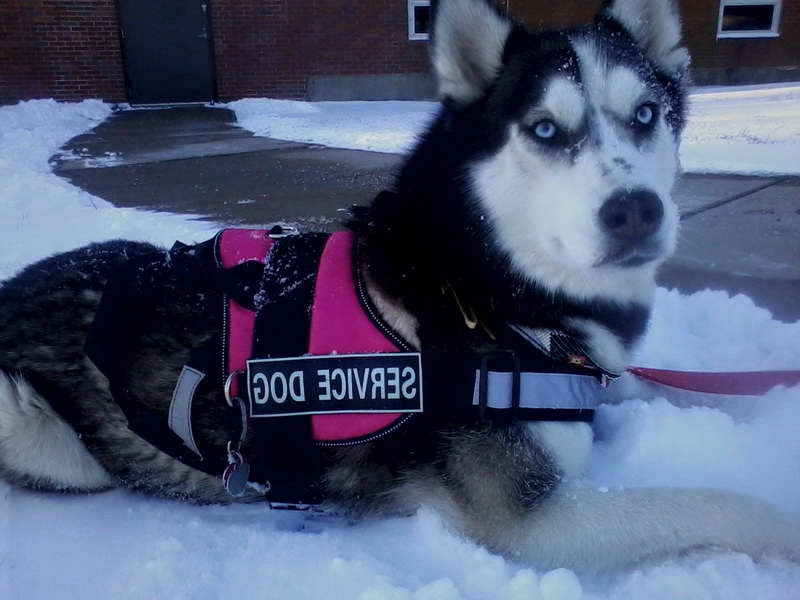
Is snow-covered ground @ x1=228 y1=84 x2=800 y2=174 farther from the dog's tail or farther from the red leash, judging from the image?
the red leash

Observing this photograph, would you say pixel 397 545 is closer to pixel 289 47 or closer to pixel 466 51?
pixel 466 51

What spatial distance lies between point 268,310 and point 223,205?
417cm

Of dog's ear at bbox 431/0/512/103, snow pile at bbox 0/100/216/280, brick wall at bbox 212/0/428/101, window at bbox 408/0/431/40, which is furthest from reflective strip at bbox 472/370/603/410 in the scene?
window at bbox 408/0/431/40

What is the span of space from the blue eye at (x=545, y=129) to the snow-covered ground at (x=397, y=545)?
3.63 ft

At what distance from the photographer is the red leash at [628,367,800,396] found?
8.53 feet

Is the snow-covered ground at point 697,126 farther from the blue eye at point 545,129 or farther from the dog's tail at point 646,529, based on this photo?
the dog's tail at point 646,529

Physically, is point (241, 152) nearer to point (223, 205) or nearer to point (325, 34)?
point (223, 205)

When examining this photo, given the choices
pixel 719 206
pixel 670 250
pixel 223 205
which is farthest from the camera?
pixel 223 205

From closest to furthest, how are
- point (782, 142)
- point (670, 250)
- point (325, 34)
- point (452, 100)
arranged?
1. point (670, 250)
2. point (452, 100)
3. point (782, 142)
4. point (325, 34)

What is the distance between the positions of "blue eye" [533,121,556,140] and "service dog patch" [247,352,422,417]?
766 millimetres

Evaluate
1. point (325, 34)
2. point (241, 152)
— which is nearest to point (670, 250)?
point (241, 152)

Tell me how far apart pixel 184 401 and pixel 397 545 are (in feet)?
2.61

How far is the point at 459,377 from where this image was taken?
1.96 meters

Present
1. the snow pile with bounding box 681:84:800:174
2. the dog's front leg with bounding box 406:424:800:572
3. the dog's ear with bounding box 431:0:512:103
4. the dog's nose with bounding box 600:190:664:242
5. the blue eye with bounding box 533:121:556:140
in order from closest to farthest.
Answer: the dog's nose with bounding box 600:190:664:242, the dog's front leg with bounding box 406:424:800:572, the blue eye with bounding box 533:121:556:140, the dog's ear with bounding box 431:0:512:103, the snow pile with bounding box 681:84:800:174
